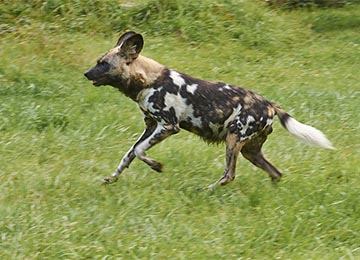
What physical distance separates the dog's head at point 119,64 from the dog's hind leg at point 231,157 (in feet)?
2.83

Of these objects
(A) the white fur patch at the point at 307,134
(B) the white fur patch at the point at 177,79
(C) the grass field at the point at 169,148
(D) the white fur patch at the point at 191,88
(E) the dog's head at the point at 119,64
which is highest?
(E) the dog's head at the point at 119,64

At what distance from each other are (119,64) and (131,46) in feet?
0.52

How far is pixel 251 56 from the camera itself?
1082 cm

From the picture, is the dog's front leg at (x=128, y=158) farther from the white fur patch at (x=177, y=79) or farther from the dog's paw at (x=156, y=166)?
the white fur patch at (x=177, y=79)

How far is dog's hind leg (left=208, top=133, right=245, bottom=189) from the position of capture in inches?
233

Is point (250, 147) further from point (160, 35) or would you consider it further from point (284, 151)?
point (160, 35)

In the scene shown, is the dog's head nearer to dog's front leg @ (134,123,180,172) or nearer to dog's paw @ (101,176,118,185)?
dog's front leg @ (134,123,180,172)

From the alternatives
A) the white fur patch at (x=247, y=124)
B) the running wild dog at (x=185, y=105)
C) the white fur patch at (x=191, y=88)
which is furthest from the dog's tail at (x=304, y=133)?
the white fur patch at (x=191, y=88)

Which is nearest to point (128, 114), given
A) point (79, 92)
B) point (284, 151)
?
point (79, 92)

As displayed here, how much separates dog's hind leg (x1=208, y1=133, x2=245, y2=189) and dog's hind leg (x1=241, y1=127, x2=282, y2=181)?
5.5 inches

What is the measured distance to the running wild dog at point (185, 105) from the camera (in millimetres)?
5934

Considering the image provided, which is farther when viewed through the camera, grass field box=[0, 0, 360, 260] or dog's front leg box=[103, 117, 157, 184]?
dog's front leg box=[103, 117, 157, 184]

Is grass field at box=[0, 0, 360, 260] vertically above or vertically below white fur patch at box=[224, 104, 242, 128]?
below

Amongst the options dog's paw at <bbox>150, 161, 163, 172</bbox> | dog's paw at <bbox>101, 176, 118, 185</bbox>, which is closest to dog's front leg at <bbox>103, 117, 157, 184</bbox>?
dog's paw at <bbox>101, 176, 118, 185</bbox>
